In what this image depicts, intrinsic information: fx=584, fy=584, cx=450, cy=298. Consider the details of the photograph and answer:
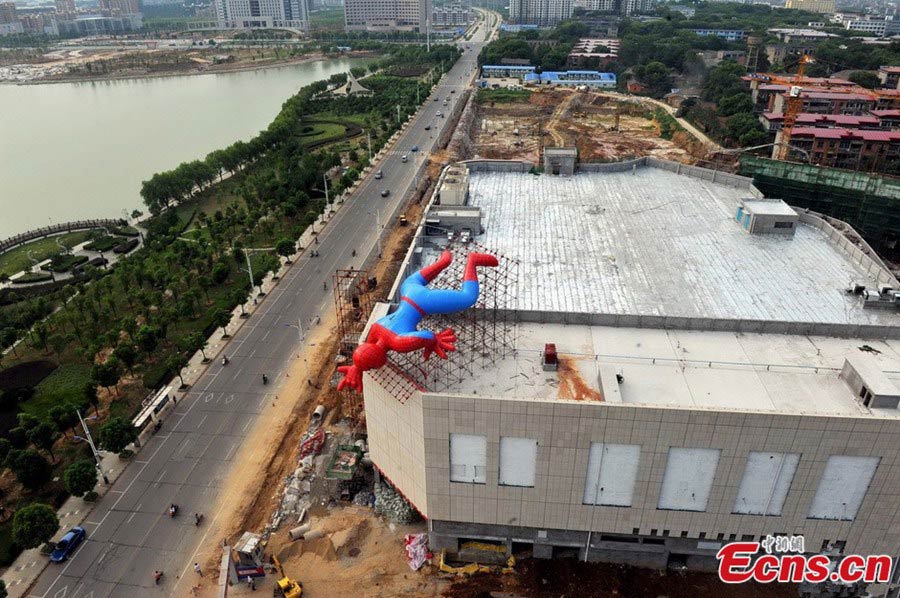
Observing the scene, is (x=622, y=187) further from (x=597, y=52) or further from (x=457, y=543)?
(x=597, y=52)

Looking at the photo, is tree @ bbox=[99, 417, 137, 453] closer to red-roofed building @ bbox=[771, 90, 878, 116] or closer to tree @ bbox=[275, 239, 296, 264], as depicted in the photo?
tree @ bbox=[275, 239, 296, 264]

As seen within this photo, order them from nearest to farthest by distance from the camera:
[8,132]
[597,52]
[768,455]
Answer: [768,455] < [8,132] < [597,52]

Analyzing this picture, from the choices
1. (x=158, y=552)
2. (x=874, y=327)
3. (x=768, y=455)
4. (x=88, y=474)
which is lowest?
(x=158, y=552)

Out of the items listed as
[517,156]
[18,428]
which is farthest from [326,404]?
[517,156]

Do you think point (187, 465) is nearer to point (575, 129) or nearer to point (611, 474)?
point (611, 474)

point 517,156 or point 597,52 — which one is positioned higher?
point 597,52

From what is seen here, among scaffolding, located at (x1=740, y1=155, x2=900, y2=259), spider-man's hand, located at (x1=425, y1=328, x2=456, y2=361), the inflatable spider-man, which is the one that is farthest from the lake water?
scaffolding, located at (x1=740, y1=155, x2=900, y2=259)
